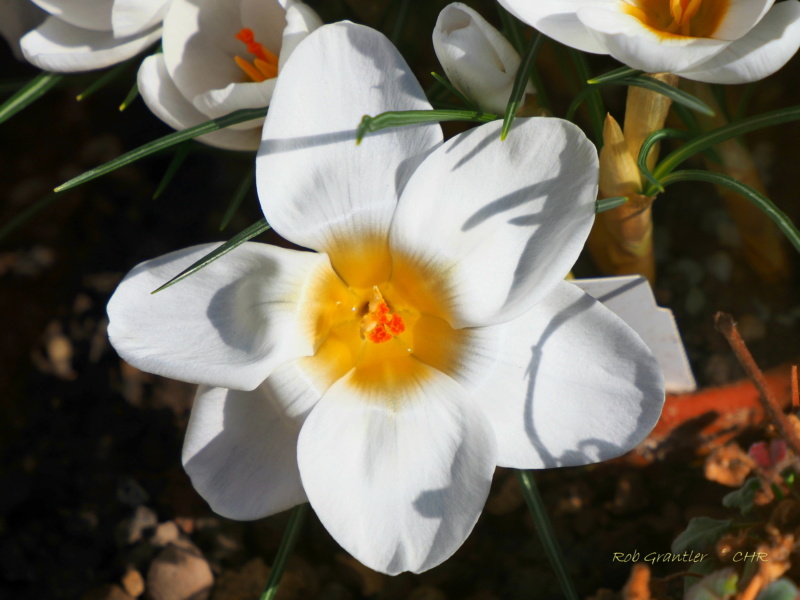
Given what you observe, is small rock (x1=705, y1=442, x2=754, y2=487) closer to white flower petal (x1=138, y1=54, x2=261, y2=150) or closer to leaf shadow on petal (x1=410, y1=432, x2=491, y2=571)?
leaf shadow on petal (x1=410, y1=432, x2=491, y2=571)

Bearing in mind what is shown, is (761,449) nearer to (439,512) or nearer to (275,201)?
(439,512)

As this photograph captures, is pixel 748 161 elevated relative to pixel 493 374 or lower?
elevated

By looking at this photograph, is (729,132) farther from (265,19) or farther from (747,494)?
(265,19)

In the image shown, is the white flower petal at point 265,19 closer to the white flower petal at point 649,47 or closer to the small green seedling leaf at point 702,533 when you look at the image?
the white flower petal at point 649,47

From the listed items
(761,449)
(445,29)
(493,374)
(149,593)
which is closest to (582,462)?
(493,374)

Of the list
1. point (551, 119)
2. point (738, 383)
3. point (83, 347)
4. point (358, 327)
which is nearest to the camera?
point (551, 119)

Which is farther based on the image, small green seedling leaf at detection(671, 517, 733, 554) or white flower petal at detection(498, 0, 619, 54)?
small green seedling leaf at detection(671, 517, 733, 554)

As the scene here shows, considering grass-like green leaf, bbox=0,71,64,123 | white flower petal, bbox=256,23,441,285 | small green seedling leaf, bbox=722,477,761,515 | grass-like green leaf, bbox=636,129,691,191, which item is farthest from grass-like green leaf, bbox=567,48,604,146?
grass-like green leaf, bbox=0,71,64,123
